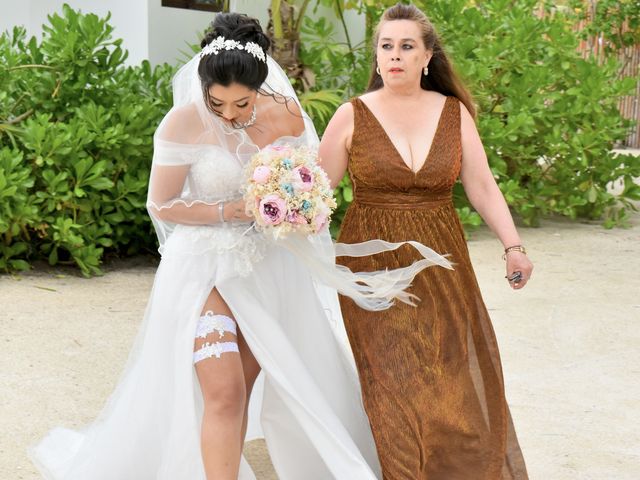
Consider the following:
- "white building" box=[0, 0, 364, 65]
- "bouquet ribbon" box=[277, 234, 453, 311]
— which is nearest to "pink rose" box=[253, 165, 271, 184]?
"bouquet ribbon" box=[277, 234, 453, 311]

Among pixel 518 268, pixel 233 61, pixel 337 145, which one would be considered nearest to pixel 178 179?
pixel 233 61

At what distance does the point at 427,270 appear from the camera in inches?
150

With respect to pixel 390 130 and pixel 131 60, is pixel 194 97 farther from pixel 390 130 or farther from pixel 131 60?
pixel 131 60

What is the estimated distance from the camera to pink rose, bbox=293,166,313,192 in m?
3.30

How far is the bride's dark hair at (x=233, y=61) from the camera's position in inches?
132

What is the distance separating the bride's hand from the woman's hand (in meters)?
0.94

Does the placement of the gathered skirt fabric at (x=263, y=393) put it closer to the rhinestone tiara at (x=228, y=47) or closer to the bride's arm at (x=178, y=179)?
the bride's arm at (x=178, y=179)

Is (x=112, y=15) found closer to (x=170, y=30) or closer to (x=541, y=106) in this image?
(x=170, y=30)

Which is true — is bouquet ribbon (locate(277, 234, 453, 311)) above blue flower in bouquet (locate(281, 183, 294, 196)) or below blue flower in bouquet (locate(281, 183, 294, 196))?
below

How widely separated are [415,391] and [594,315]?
3.53 metres

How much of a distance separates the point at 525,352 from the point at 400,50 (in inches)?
113

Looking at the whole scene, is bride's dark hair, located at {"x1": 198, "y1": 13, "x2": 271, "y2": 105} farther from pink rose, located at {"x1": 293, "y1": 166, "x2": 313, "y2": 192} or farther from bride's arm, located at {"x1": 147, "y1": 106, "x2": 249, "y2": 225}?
pink rose, located at {"x1": 293, "y1": 166, "x2": 313, "y2": 192}

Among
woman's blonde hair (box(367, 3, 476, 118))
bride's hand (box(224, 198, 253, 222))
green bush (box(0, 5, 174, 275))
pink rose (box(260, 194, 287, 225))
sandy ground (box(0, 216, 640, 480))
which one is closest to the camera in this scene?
pink rose (box(260, 194, 287, 225))

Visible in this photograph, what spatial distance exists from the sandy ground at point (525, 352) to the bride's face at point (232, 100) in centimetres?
150
